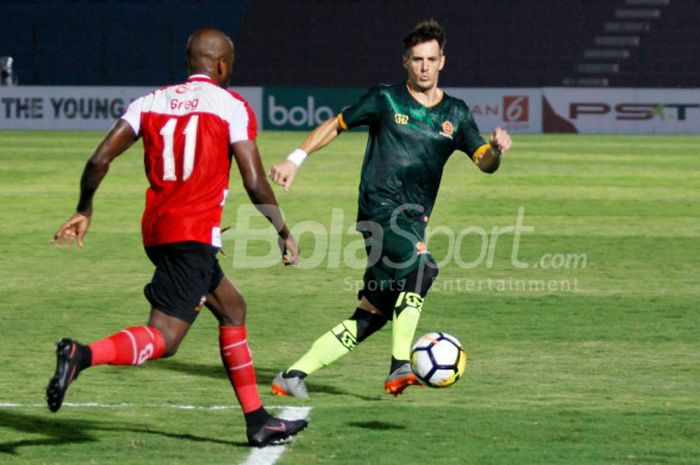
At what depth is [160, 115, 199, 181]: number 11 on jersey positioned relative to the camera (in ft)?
20.8

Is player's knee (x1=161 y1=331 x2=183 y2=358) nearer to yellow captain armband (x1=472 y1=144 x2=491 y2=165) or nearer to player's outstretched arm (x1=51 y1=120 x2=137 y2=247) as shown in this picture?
player's outstretched arm (x1=51 y1=120 x2=137 y2=247)

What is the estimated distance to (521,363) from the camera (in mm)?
9031

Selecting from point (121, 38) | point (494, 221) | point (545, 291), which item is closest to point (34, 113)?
point (121, 38)

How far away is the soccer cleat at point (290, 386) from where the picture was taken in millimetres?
7777

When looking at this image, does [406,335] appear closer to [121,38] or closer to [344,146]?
[344,146]

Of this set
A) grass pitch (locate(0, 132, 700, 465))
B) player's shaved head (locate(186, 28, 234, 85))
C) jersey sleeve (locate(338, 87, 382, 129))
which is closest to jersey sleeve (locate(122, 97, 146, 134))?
player's shaved head (locate(186, 28, 234, 85))

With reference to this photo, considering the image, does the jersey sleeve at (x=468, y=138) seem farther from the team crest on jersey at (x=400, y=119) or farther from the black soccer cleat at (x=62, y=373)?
the black soccer cleat at (x=62, y=373)

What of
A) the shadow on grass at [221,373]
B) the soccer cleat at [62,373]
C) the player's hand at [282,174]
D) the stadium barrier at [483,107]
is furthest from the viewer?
the stadium barrier at [483,107]

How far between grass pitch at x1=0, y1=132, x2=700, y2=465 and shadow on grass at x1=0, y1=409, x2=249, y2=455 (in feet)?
0.05

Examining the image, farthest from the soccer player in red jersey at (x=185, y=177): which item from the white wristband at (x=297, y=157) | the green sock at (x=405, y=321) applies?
the green sock at (x=405, y=321)

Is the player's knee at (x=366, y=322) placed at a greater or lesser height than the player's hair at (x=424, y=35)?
lesser

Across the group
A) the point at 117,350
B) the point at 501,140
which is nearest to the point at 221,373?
the point at 501,140

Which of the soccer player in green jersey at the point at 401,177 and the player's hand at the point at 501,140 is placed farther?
the soccer player in green jersey at the point at 401,177

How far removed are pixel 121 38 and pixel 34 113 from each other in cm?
699
